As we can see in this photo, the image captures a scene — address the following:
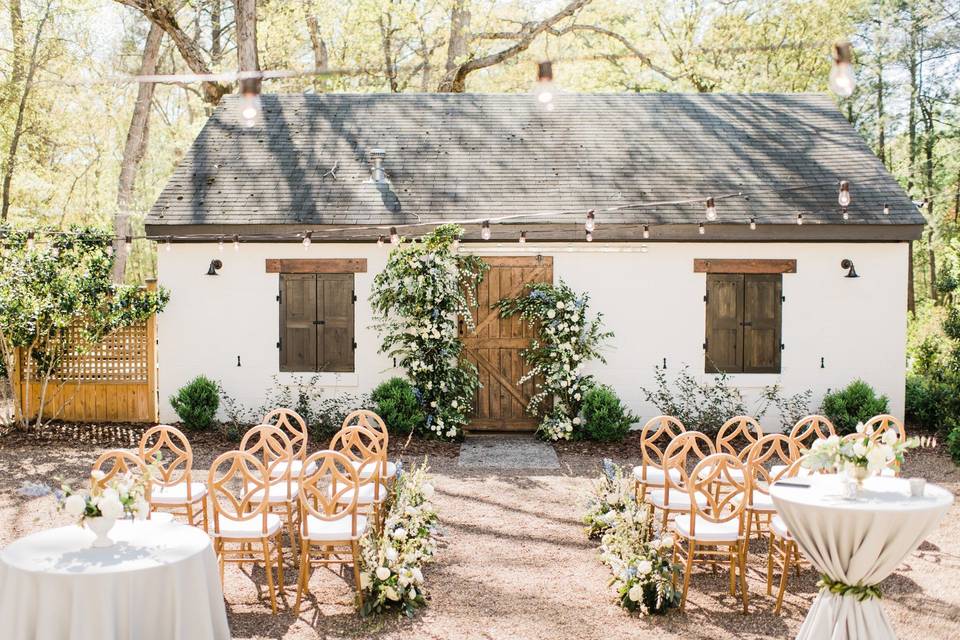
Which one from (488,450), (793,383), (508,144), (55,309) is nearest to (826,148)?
(793,383)

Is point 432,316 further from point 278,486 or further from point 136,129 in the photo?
point 136,129

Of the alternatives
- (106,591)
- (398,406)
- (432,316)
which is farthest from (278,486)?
(432,316)

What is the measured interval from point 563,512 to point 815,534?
3.70 metres

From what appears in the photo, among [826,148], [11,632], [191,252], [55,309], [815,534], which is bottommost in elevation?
[11,632]

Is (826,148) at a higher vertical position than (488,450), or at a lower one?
higher

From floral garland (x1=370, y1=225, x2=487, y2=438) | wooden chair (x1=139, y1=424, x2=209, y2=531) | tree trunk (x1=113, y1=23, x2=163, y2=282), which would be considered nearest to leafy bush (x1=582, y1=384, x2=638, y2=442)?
floral garland (x1=370, y1=225, x2=487, y2=438)

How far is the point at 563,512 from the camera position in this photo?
8.12 meters

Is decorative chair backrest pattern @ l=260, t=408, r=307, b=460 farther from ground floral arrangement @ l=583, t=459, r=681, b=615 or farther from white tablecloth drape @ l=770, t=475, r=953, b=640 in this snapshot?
white tablecloth drape @ l=770, t=475, r=953, b=640

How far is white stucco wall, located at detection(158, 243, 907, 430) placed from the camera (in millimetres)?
11711

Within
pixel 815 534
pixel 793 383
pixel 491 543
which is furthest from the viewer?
pixel 793 383

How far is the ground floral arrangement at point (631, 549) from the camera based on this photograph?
5.62 m

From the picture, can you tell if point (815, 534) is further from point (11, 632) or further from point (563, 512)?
point (11, 632)

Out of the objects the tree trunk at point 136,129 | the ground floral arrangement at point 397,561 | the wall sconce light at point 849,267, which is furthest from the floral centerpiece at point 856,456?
A: the tree trunk at point 136,129

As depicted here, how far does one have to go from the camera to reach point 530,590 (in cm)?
612
